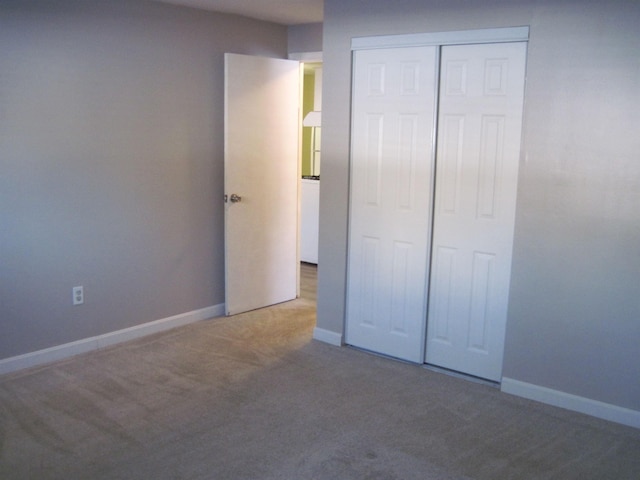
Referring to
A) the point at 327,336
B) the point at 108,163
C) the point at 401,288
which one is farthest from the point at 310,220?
the point at 108,163

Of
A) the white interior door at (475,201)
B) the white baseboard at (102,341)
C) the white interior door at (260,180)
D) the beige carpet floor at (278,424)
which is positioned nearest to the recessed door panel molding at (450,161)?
the white interior door at (475,201)

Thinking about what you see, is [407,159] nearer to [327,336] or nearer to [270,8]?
[327,336]

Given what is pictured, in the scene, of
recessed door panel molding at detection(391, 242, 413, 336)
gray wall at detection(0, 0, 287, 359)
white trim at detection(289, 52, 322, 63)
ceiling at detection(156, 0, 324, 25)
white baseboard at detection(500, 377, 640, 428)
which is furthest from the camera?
white trim at detection(289, 52, 322, 63)

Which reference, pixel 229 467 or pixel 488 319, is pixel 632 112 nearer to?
pixel 488 319

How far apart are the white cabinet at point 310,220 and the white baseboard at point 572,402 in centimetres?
346

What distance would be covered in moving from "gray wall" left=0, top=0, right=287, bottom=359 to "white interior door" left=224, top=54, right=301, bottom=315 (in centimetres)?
14

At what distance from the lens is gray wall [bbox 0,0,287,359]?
139 inches

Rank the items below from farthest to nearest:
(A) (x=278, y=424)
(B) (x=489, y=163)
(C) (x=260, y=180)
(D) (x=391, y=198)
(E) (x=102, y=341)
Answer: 1. (C) (x=260, y=180)
2. (E) (x=102, y=341)
3. (D) (x=391, y=198)
4. (B) (x=489, y=163)
5. (A) (x=278, y=424)

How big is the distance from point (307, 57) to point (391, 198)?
177 cm

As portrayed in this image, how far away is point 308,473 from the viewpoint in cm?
264

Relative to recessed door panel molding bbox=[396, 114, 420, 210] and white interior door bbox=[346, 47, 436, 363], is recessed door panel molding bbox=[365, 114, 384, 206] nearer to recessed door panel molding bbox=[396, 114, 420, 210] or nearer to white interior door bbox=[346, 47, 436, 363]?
white interior door bbox=[346, 47, 436, 363]

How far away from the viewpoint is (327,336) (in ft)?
13.9

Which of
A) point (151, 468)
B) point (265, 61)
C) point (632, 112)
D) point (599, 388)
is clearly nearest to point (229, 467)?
point (151, 468)

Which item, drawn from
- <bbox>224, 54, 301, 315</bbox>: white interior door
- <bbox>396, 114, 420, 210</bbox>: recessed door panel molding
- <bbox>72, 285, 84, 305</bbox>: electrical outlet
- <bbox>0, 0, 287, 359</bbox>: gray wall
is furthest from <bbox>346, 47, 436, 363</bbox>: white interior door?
<bbox>72, 285, 84, 305</bbox>: electrical outlet
